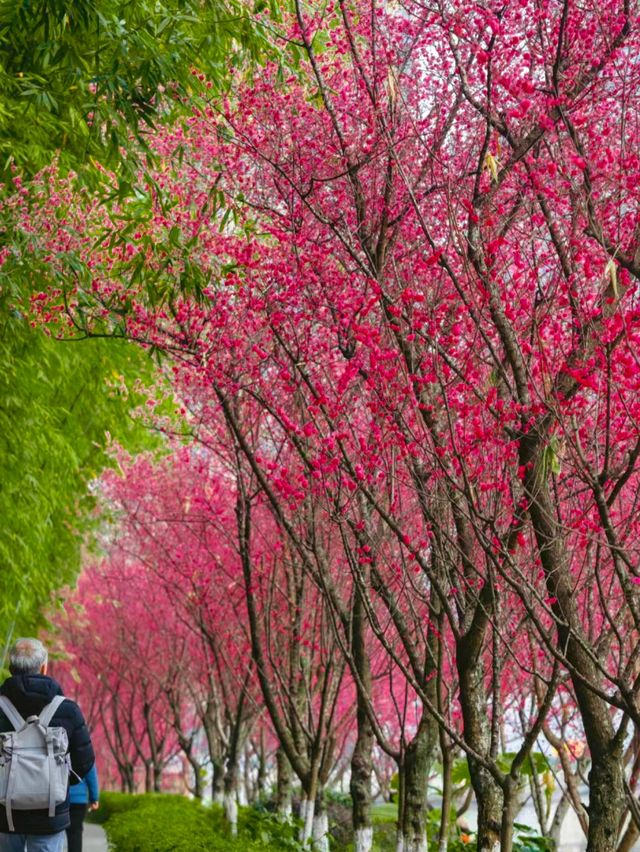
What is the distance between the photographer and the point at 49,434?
408 inches

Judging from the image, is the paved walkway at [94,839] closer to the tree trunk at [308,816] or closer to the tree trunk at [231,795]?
the tree trunk at [231,795]

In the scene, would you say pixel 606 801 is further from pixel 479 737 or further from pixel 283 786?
pixel 283 786

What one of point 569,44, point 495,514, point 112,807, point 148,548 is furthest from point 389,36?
point 112,807

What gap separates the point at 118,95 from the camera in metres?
5.89

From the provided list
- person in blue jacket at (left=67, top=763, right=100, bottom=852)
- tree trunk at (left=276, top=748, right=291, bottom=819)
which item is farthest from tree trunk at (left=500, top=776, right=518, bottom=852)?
tree trunk at (left=276, top=748, right=291, bottom=819)

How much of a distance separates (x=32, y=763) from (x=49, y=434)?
5112 mm

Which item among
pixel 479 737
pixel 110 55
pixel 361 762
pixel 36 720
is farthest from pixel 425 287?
pixel 361 762

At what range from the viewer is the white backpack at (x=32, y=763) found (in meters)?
5.59

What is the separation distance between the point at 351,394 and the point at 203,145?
5.70 ft

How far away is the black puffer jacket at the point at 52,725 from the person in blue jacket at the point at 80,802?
0.85 metres

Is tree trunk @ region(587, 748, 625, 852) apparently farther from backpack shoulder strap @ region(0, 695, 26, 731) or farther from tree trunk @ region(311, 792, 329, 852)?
tree trunk @ region(311, 792, 329, 852)

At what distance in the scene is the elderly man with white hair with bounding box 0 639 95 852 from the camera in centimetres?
564

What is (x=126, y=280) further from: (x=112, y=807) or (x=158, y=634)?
(x=112, y=807)

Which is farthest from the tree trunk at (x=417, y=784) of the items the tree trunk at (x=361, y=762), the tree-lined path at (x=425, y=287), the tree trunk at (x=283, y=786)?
the tree trunk at (x=283, y=786)
